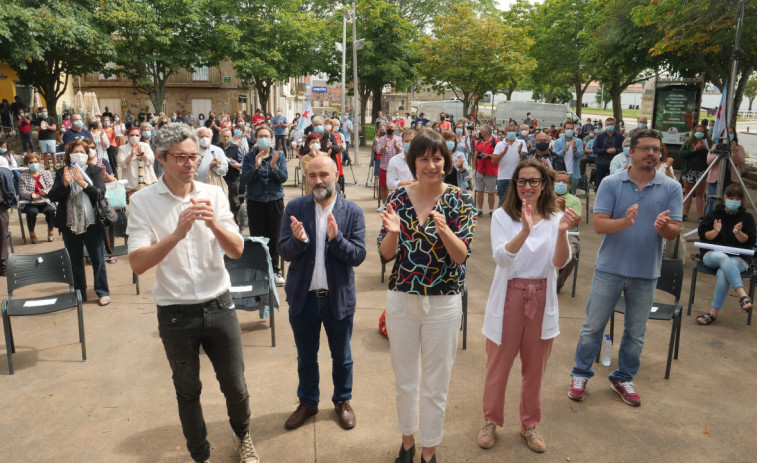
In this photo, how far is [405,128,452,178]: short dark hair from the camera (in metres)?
3.31

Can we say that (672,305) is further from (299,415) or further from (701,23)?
(701,23)

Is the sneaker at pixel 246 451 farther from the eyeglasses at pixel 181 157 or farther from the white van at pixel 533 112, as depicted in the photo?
the white van at pixel 533 112

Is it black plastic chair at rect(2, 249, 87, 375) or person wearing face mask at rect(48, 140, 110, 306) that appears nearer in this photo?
black plastic chair at rect(2, 249, 87, 375)

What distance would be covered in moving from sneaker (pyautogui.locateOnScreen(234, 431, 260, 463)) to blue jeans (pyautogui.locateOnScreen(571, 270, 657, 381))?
267 centimetres

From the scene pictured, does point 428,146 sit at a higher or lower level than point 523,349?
higher

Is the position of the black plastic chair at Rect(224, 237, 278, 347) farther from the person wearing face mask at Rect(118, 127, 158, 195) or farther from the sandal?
the sandal

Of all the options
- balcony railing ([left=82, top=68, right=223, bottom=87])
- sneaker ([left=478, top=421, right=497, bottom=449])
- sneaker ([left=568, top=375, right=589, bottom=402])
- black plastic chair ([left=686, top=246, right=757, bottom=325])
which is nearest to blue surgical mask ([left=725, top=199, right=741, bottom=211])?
black plastic chair ([left=686, top=246, right=757, bottom=325])

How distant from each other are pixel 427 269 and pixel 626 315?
222cm

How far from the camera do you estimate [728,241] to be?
264 inches

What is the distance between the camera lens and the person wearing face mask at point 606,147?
43.1 ft

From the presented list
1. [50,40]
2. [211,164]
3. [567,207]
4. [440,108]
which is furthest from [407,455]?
[440,108]

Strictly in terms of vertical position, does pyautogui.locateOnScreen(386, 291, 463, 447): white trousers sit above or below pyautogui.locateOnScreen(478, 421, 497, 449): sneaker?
above

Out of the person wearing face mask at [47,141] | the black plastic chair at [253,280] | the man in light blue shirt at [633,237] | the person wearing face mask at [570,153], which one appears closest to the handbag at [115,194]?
the black plastic chair at [253,280]

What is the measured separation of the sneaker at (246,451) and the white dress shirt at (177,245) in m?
1.10
